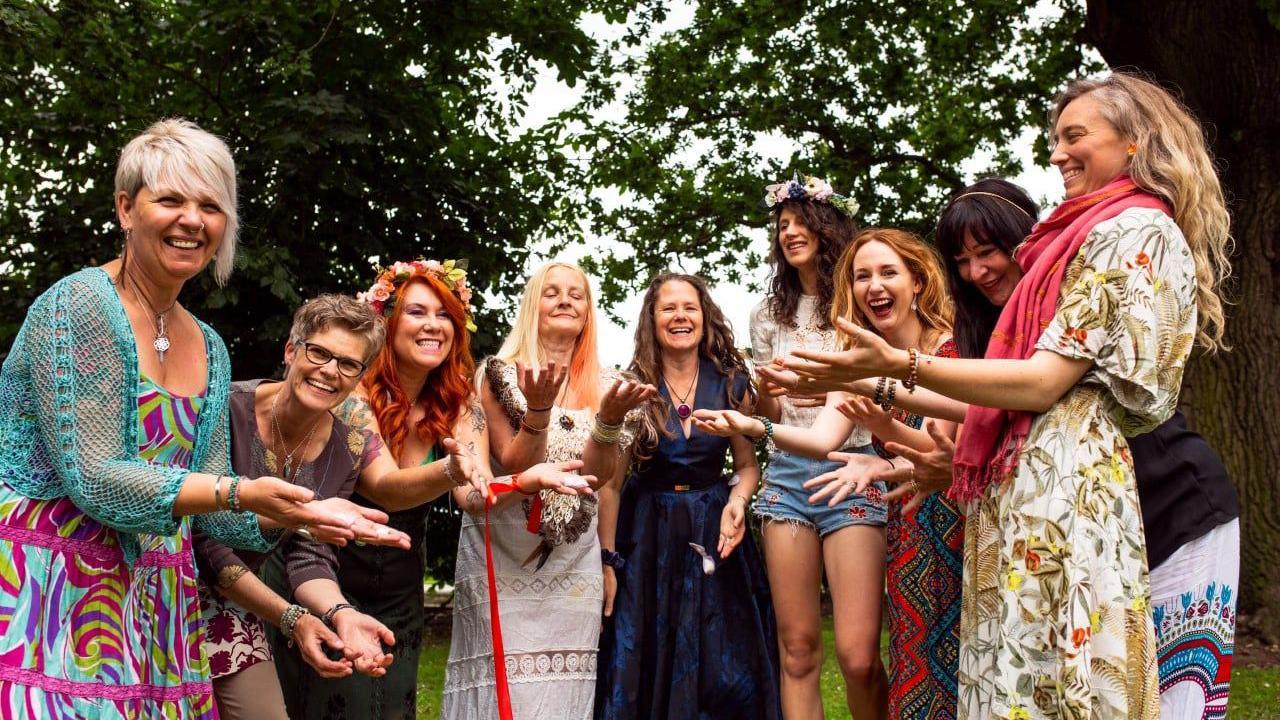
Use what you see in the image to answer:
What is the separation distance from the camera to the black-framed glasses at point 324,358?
12.7ft

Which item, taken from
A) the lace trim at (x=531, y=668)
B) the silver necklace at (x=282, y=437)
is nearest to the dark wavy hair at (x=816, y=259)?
the lace trim at (x=531, y=668)

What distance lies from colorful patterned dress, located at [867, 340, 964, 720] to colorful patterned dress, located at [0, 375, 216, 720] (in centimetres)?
250

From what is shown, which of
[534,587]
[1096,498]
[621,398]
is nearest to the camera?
[1096,498]

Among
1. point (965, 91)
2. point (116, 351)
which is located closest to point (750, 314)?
point (116, 351)

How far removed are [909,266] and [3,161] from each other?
30.9 feet

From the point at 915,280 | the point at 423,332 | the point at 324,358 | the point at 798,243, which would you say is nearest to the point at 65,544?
the point at 324,358

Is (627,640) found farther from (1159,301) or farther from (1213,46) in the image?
(1213,46)

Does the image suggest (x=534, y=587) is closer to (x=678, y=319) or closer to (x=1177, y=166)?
(x=678, y=319)

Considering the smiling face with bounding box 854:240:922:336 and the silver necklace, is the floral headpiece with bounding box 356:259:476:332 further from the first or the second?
the smiling face with bounding box 854:240:922:336

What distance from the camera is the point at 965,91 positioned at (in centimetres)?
1570

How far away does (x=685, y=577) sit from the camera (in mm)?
5266

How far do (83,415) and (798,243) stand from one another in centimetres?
365

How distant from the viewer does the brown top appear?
3.52m

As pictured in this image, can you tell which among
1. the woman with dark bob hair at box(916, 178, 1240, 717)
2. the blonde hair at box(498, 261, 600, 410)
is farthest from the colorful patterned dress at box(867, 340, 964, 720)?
the blonde hair at box(498, 261, 600, 410)
